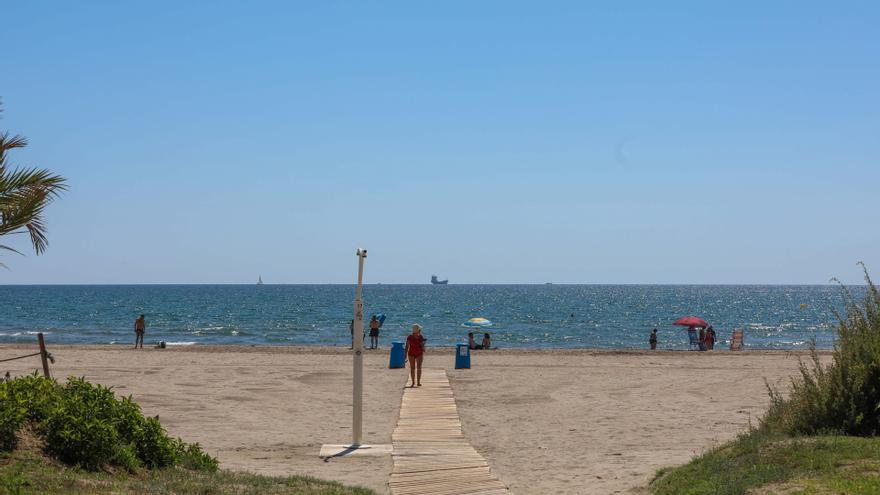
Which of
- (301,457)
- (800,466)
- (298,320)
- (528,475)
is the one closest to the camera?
(800,466)

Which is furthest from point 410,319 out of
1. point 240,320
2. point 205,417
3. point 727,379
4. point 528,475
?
point 528,475

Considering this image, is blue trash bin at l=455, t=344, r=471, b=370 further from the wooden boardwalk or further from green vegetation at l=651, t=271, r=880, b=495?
green vegetation at l=651, t=271, r=880, b=495

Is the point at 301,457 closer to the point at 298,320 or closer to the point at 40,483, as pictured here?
the point at 40,483

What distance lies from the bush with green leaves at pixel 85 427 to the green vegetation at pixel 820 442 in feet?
17.4

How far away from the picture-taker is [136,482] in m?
8.05

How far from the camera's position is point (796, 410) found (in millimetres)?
10039

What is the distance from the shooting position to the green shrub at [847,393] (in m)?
9.47

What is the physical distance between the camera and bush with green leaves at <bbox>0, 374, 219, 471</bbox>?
8289 millimetres

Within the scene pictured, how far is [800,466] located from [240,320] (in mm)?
75974

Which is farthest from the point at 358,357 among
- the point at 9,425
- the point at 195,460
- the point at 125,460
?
the point at 9,425

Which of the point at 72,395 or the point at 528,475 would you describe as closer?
the point at 72,395

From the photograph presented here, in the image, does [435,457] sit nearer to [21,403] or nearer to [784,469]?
[784,469]

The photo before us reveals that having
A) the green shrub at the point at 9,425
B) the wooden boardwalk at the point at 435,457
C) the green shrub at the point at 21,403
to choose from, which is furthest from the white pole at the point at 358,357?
the green shrub at the point at 9,425

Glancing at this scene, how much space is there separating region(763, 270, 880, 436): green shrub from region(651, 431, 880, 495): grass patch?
549 millimetres
